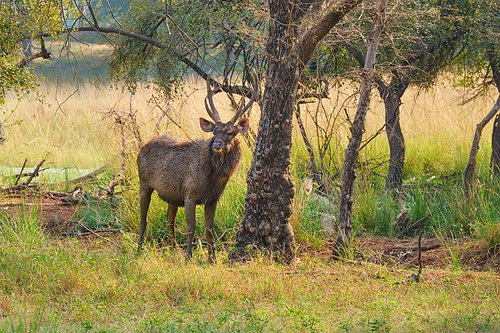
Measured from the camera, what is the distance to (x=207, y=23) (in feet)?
25.7

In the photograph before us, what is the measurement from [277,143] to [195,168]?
0.92 meters

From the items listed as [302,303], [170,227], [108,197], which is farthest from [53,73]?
[302,303]

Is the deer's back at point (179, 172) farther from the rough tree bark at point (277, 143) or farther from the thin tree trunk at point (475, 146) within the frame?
the thin tree trunk at point (475, 146)

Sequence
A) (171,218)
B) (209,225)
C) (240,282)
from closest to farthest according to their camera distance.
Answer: (240,282), (209,225), (171,218)

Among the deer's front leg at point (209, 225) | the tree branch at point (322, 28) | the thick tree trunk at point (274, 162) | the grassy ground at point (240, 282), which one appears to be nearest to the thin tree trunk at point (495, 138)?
the grassy ground at point (240, 282)

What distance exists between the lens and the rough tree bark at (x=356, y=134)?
5.57 m

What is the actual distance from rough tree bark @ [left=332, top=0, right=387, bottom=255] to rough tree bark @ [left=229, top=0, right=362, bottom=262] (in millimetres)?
466

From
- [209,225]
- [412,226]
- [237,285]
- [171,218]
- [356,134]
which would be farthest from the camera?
[412,226]

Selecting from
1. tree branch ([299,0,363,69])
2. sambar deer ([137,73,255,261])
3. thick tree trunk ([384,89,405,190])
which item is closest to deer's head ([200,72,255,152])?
sambar deer ([137,73,255,261])

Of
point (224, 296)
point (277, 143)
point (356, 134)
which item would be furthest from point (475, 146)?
point (224, 296)

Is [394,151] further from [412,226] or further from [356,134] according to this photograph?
[356,134]

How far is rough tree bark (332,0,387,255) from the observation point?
557cm

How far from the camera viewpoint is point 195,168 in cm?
576

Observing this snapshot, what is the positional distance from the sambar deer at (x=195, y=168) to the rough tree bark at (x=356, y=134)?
3.70 feet
